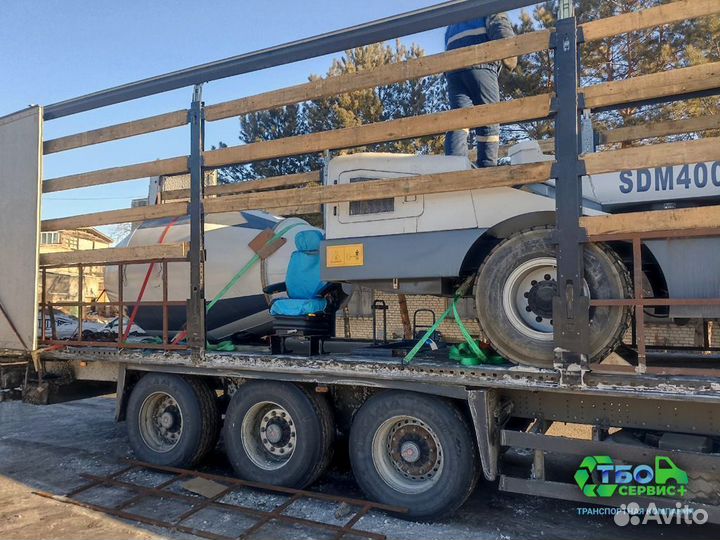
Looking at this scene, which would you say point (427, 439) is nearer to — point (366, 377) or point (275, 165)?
point (366, 377)


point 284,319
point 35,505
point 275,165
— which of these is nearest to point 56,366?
point 35,505

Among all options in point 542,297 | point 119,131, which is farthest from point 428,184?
point 119,131

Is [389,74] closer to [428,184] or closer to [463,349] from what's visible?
[428,184]

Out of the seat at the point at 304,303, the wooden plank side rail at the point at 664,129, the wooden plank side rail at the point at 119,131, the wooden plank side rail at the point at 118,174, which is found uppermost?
the wooden plank side rail at the point at 119,131

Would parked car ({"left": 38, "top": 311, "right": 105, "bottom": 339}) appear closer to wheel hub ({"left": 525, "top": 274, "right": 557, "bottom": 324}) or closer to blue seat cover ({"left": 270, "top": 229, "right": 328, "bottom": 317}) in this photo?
blue seat cover ({"left": 270, "top": 229, "right": 328, "bottom": 317})

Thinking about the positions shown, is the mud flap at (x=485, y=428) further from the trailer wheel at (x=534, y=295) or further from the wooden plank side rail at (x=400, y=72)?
the wooden plank side rail at (x=400, y=72)

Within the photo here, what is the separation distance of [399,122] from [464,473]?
2.97 m

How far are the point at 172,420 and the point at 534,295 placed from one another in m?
4.19

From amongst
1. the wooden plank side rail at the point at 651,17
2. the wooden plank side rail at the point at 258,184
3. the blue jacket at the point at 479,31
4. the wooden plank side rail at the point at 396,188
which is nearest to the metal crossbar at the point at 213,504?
the wooden plank side rail at the point at 396,188

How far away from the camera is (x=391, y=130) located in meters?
5.02

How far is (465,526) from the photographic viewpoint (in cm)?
473

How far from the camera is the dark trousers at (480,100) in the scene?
5.73 metres

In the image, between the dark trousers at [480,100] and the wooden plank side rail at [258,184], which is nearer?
the dark trousers at [480,100]

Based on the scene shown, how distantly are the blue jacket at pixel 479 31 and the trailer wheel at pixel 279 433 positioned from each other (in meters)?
3.86
